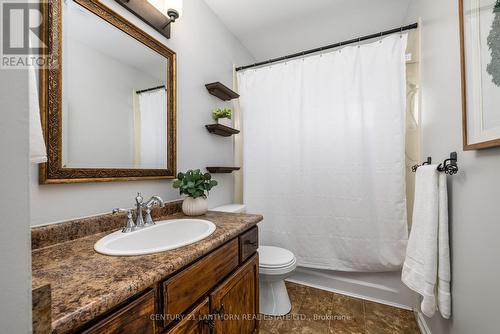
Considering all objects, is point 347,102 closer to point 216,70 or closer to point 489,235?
point 216,70

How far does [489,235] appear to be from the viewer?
725 millimetres

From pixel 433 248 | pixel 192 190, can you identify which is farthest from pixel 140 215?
pixel 433 248

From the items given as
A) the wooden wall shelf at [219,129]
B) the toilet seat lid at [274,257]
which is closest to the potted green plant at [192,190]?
the wooden wall shelf at [219,129]

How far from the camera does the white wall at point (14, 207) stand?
0.25 metres

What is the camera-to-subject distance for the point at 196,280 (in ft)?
2.60

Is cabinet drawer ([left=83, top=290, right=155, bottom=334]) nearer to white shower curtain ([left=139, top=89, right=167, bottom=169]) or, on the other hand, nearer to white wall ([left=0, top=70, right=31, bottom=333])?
white wall ([left=0, top=70, right=31, bottom=333])

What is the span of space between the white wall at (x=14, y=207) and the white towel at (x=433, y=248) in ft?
4.42

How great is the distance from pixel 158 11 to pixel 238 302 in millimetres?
1659

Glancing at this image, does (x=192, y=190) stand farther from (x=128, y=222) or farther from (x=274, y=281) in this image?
(x=274, y=281)

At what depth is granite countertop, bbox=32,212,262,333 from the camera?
46cm

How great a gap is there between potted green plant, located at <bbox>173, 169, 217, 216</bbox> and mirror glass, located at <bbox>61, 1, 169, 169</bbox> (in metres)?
0.15

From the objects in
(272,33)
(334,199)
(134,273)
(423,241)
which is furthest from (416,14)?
(134,273)

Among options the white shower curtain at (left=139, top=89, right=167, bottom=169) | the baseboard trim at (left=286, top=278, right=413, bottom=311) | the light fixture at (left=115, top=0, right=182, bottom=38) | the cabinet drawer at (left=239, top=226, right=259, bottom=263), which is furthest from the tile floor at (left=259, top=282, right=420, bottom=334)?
the light fixture at (left=115, top=0, right=182, bottom=38)

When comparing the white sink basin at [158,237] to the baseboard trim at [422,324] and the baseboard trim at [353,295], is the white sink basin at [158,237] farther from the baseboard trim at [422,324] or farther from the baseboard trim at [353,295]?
the baseboard trim at [422,324]
